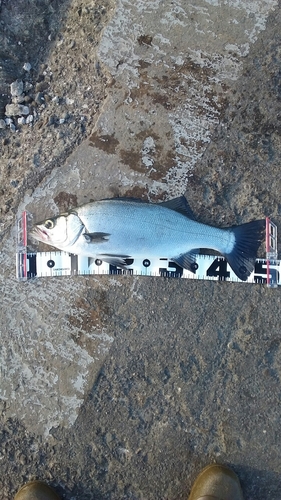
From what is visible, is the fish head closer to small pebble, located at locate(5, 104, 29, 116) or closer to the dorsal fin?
the dorsal fin

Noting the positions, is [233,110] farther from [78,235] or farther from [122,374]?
[122,374]

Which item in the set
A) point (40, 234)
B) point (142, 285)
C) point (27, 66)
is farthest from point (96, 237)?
point (27, 66)

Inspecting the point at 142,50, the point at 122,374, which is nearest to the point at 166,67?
the point at 142,50

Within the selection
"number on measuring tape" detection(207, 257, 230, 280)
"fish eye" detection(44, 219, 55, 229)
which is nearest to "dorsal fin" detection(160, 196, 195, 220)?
"number on measuring tape" detection(207, 257, 230, 280)

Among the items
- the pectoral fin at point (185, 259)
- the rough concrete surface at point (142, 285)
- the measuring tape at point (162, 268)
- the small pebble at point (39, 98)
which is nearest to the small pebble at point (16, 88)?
the rough concrete surface at point (142, 285)

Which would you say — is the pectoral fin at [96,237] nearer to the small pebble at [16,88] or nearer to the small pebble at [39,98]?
the small pebble at [39,98]

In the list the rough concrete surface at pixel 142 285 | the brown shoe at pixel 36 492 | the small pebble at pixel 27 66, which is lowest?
the brown shoe at pixel 36 492

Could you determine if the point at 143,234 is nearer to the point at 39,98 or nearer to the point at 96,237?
the point at 96,237

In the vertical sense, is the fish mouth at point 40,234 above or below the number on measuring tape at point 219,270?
above
